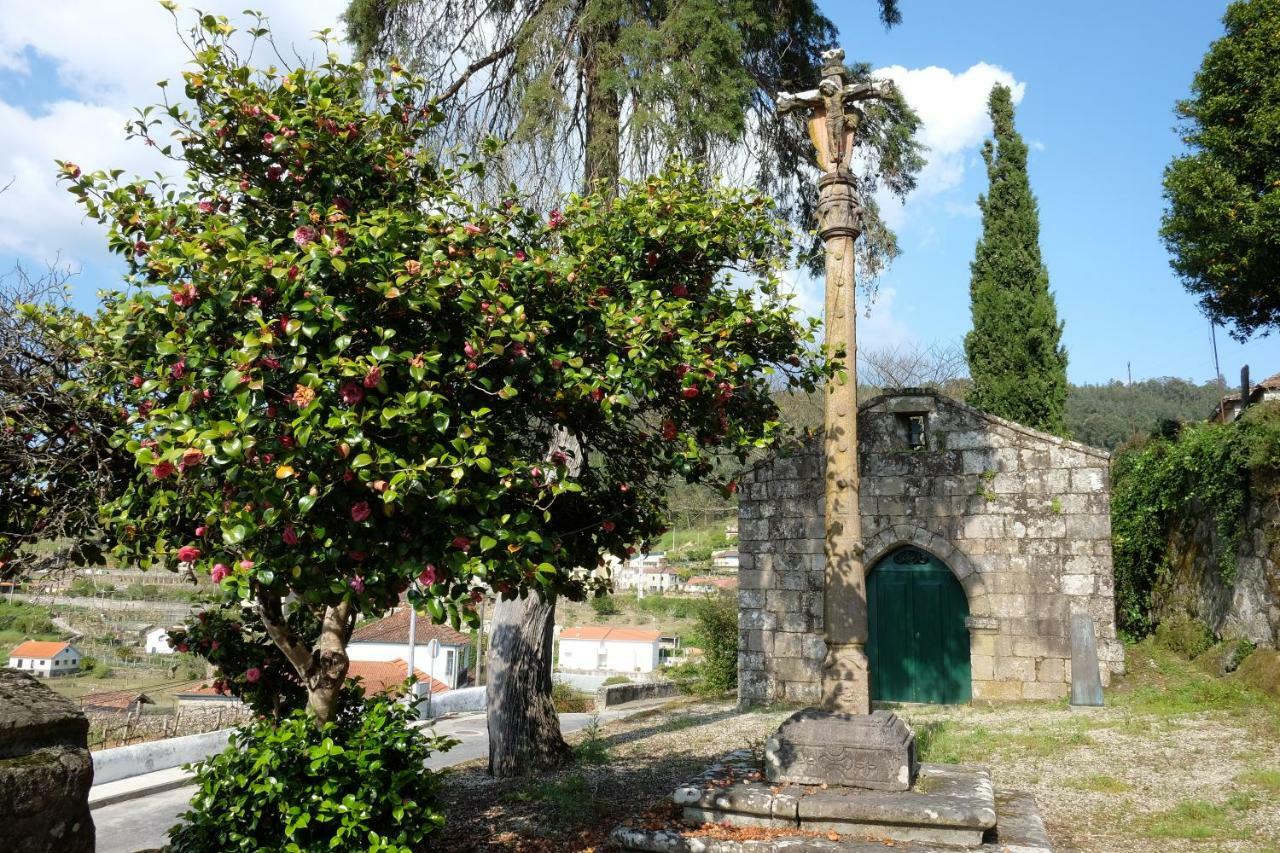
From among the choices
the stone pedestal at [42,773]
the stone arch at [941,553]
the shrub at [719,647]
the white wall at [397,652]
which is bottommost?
the white wall at [397,652]

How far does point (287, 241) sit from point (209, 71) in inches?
35.8

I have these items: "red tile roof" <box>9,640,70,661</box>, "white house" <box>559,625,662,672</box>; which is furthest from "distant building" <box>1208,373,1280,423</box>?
"red tile roof" <box>9,640,70,661</box>

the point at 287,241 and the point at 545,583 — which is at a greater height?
the point at 287,241

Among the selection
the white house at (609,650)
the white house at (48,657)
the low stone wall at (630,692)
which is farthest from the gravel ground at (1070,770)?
the white house at (609,650)

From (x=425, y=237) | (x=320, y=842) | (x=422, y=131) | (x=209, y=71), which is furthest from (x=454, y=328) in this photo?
(x=320, y=842)

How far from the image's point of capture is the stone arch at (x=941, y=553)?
11656 mm

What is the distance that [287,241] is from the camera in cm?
431

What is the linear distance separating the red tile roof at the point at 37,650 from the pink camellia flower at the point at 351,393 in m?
50.0

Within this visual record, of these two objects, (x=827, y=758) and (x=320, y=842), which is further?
(x=827, y=758)

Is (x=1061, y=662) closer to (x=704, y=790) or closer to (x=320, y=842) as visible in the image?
(x=704, y=790)

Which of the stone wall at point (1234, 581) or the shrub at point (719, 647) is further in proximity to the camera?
the shrub at point (719, 647)

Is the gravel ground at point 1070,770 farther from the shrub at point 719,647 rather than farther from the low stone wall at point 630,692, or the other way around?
the low stone wall at point 630,692

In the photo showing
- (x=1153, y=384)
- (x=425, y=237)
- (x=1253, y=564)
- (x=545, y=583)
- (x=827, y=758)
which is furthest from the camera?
(x=1153, y=384)

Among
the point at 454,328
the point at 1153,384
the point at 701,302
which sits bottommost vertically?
the point at 454,328
